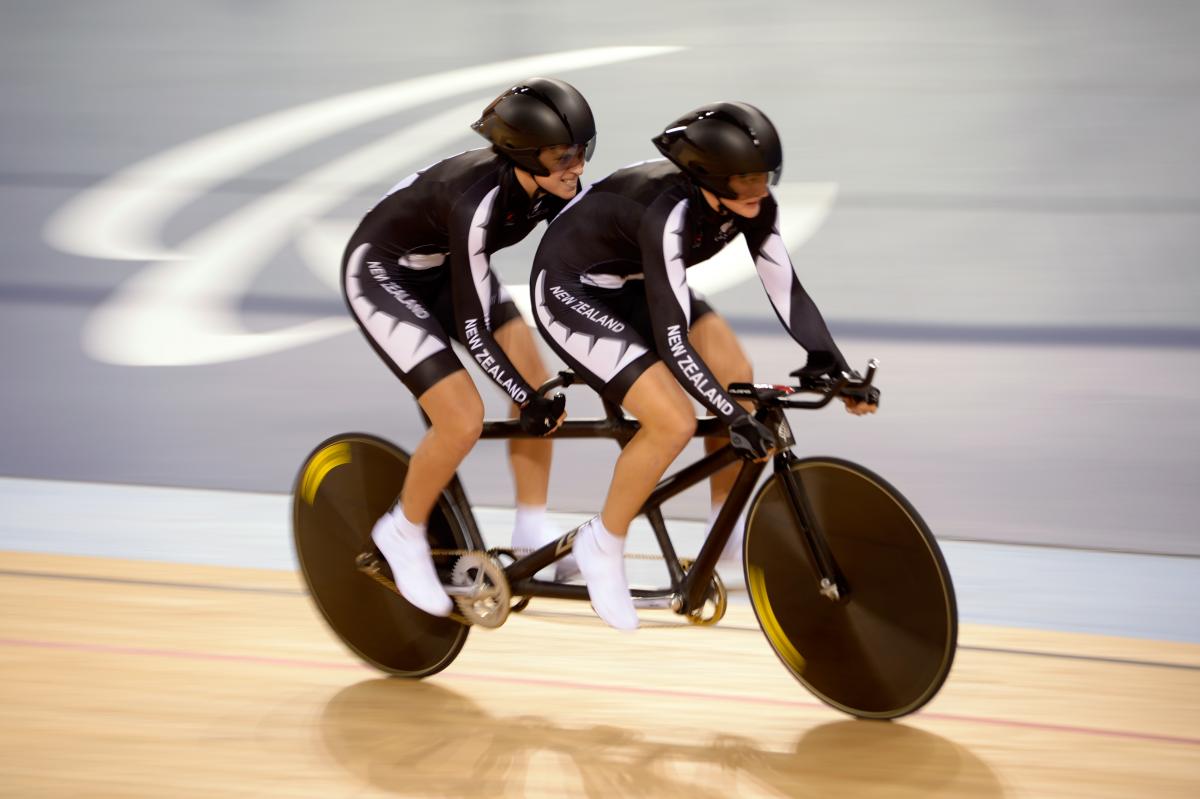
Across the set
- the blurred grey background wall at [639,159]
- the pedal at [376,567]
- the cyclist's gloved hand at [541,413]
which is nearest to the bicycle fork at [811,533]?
the cyclist's gloved hand at [541,413]

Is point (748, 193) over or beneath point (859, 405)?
over

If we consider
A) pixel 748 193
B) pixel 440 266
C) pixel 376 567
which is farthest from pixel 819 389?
pixel 376 567

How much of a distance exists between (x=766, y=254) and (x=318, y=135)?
5201 mm

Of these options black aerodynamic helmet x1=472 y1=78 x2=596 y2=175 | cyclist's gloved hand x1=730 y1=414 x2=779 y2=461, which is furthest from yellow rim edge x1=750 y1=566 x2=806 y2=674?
black aerodynamic helmet x1=472 y1=78 x2=596 y2=175

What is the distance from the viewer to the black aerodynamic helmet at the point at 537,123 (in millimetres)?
3086

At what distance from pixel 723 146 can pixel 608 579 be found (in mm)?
952

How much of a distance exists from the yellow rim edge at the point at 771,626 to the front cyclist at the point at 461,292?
437mm

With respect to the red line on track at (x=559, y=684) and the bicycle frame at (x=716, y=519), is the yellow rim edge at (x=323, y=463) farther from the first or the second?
the bicycle frame at (x=716, y=519)

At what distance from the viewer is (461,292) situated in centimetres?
312

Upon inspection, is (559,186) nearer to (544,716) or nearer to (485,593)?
(485,593)

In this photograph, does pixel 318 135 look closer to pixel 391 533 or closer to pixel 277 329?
pixel 277 329

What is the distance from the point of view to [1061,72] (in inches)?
286

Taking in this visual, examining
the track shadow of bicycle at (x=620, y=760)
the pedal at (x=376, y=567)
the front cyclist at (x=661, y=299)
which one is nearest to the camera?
the track shadow of bicycle at (x=620, y=760)

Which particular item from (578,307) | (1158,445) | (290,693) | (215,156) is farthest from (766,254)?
(215,156)
